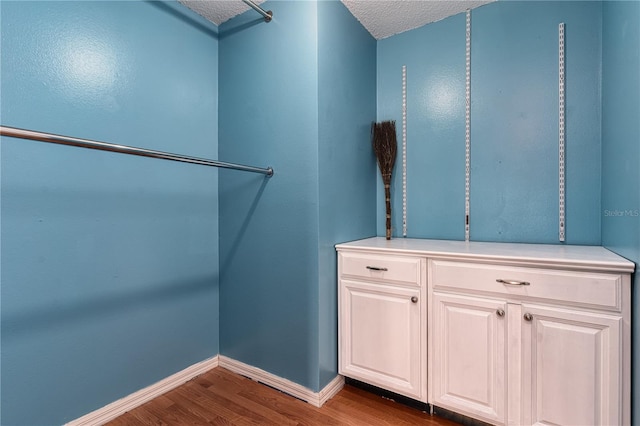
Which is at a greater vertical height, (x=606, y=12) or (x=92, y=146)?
(x=606, y=12)

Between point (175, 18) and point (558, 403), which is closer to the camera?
point (558, 403)

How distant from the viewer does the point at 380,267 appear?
1.57 meters

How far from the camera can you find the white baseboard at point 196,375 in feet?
4.66

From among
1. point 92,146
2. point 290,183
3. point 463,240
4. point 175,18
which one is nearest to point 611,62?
point 463,240

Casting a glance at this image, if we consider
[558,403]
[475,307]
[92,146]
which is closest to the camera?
[92,146]

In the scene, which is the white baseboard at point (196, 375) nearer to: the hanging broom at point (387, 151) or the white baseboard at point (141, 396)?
the white baseboard at point (141, 396)

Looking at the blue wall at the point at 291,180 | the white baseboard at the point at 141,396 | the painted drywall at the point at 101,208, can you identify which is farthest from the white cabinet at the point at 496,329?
the painted drywall at the point at 101,208

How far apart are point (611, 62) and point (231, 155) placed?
2072 millimetres

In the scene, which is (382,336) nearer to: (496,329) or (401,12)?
(496,329)

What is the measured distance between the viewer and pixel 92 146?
944 millimetres

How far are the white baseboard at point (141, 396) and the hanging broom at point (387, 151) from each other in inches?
59.3

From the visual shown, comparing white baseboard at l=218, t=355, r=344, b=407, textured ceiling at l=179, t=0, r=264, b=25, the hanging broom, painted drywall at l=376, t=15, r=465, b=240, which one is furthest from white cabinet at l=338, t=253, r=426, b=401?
textured ceiling at l=179, t=0, r=264, b=25

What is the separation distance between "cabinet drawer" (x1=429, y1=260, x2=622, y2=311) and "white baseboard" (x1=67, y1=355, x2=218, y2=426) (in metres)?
1.55

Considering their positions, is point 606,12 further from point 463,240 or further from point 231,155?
point 231,155
